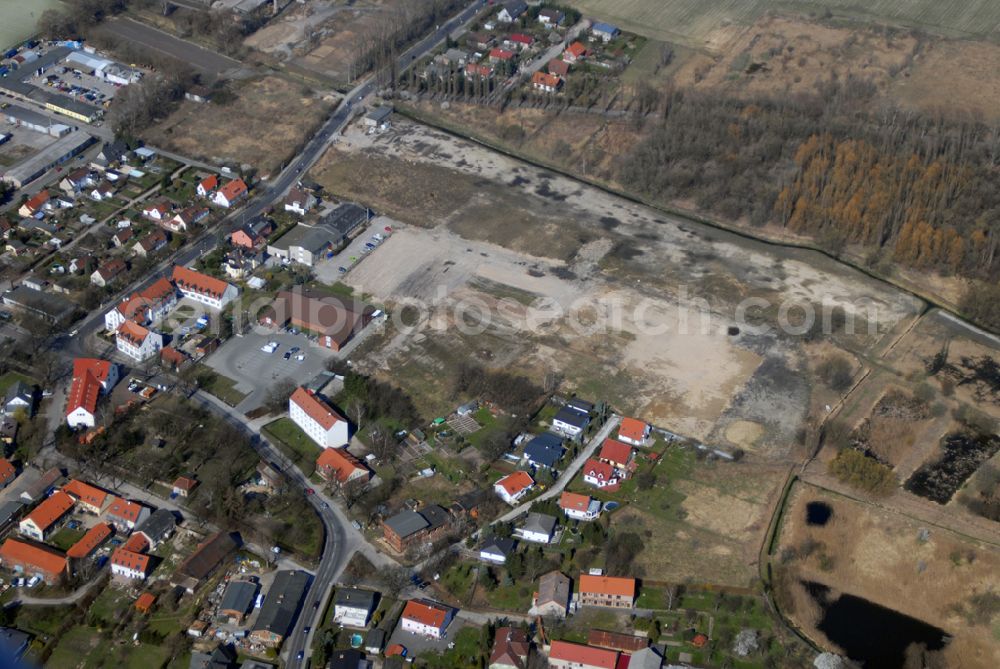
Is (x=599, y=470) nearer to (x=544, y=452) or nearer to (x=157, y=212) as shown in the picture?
(x=544, y=452)

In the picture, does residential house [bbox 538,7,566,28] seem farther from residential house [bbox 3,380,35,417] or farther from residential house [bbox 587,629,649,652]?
residential house [bbox 587,629,649,652]

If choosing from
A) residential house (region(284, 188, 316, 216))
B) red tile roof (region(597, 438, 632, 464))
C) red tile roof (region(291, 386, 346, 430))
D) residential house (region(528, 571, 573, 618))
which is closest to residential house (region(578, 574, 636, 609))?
residential house (region(528, 571, 573, 618))

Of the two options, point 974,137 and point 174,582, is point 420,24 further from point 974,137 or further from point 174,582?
point 174,582

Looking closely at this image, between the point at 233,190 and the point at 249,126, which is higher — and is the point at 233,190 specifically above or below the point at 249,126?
above

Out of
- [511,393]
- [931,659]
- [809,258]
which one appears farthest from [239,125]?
[931,659]

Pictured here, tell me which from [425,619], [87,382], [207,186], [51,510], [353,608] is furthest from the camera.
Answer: [207,186]

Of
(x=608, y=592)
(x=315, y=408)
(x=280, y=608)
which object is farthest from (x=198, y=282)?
(x=608, y=592)
